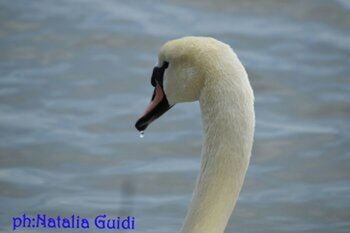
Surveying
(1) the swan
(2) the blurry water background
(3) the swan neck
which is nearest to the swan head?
(1) the swan

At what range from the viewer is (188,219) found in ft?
14.6

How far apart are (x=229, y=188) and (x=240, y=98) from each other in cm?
40

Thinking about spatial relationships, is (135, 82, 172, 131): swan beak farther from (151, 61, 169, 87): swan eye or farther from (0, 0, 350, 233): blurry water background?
(0, 0, 350, 233): blurry water background

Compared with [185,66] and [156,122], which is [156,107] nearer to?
[185,66]

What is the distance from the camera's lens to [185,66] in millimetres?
4531

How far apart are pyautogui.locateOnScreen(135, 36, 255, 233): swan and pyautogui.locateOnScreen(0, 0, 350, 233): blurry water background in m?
2.77

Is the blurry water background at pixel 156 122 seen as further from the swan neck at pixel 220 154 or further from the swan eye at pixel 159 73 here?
the swan neck at pixel 220 154

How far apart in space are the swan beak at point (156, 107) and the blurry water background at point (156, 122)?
220 centimetres

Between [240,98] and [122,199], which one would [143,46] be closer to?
[122,199]

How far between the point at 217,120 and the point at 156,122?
461cm

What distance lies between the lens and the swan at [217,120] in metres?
4.21

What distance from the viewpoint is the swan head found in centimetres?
439

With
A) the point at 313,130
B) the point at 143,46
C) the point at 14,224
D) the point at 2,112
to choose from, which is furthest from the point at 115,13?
the point at 14,224

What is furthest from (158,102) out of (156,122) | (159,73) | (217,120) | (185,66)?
(156,122)
